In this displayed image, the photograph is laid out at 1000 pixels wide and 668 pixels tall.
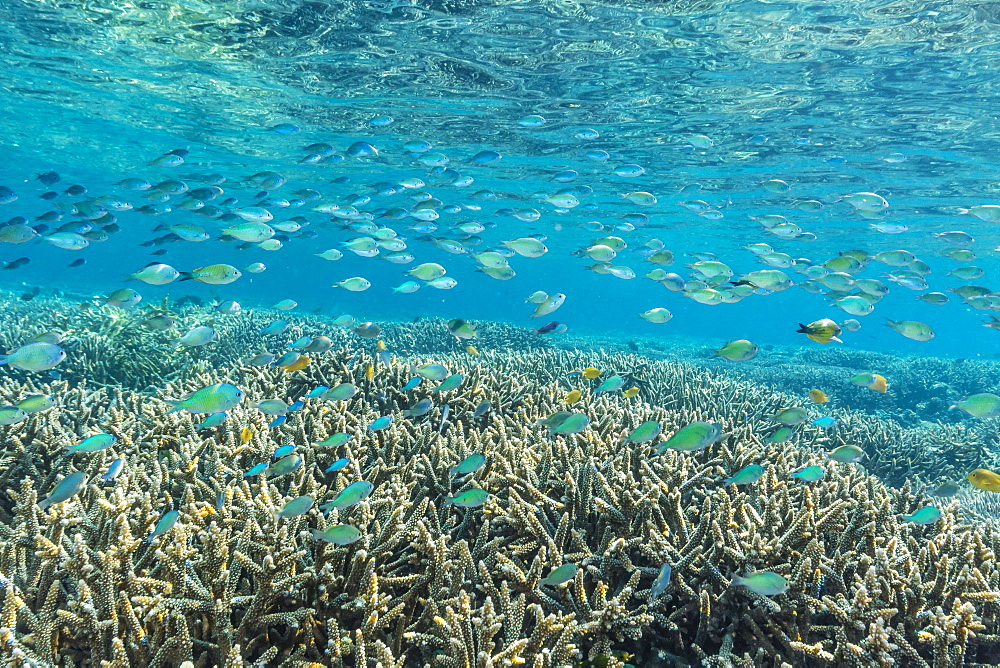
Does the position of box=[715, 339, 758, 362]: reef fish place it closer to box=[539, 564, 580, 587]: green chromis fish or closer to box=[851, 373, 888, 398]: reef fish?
box=[851, 373, 888, 398]: reef fish

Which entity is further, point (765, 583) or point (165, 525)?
point (165, 525)

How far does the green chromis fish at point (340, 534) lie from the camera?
2.98 meters

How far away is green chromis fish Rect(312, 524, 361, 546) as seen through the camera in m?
2.98

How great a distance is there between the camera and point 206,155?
1086 inches

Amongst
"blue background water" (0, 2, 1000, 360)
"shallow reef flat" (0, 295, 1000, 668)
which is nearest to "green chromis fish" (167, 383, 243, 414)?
"shallow reef flat" (0, 295, 1000, 668)

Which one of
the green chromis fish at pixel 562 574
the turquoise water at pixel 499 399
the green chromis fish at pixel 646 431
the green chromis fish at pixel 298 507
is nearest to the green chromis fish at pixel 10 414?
the turquoise water at pixel 499 399

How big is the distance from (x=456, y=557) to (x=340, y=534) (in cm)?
78

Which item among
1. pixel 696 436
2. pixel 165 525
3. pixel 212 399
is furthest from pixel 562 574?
pixel 212 399

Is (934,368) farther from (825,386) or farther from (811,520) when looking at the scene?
(811,520)

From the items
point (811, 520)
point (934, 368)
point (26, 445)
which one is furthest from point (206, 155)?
point (934, 368)

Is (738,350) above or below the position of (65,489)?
below

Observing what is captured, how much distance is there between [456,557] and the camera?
131 inches

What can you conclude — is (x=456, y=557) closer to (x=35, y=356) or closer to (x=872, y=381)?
(x=35, y=356)

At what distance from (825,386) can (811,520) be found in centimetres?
1289
